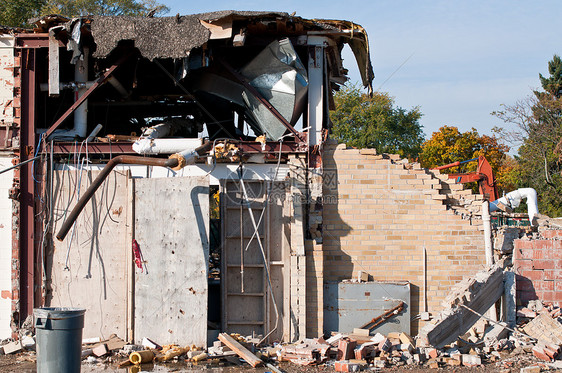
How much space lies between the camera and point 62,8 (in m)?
30.7

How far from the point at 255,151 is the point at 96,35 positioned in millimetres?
3412

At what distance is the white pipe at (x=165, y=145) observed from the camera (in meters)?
10.3

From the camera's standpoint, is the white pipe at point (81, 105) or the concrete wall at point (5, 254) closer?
the concrete wall at point (5, 254)

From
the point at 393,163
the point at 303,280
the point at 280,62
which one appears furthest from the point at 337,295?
the point at 280,62

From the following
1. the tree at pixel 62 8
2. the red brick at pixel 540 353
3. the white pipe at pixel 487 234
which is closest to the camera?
the red brick at pixel 540 353

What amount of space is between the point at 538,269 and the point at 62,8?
93.4ft

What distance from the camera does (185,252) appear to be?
9.81 m

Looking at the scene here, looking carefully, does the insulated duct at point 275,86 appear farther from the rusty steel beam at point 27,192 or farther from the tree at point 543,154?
the tree at point 543,154

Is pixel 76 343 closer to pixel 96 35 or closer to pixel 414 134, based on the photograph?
pixel 96 35

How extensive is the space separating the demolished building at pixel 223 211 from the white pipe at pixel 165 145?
0.07 feet

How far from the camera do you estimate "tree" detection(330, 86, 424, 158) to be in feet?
125

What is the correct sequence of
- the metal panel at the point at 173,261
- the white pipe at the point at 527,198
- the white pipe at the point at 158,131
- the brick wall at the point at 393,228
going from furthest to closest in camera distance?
the white pipe at the point at 527,198 → the white pipe at the point at 158,131 → the brick wall at the point at 393,228 → the metal panel at the point at 173,261

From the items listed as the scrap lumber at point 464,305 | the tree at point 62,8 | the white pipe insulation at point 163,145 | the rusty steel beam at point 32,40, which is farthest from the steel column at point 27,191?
the tree at point 62,8

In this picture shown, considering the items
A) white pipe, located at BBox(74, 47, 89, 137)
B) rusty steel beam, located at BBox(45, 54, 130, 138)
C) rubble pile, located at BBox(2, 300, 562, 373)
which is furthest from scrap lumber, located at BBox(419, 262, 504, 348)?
white pipe, located at BBox(74, 47, 89, 137)
